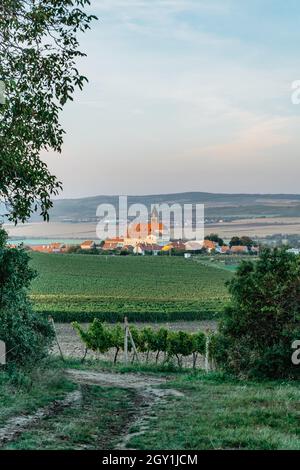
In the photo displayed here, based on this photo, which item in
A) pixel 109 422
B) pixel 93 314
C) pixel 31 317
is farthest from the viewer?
pixel 93 314

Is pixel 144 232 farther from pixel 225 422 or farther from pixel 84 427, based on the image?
pixel 84 427

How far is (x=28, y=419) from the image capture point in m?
9.34

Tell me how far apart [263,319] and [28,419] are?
26.9 feet

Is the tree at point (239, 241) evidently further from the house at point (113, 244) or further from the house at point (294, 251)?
the house at point (294, 251)

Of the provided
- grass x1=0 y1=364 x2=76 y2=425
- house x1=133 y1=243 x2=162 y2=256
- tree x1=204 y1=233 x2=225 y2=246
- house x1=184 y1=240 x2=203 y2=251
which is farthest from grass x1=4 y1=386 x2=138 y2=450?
house x1=133 y1=243 x2=162 y2=256

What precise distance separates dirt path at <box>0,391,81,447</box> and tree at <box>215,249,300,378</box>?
17.5 feet

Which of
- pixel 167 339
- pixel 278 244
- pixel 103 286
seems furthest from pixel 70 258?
pixel 278 244

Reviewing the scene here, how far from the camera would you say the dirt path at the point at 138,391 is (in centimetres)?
859

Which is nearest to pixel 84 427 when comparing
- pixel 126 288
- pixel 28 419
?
pixel 28 419

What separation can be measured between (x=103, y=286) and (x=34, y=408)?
4962 centimetres

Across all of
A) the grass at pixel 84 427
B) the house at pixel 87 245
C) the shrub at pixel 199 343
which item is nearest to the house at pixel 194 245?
the house at pixel 87 245

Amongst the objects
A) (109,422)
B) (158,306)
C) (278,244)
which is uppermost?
(278,244)

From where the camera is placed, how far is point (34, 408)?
10.1 metres
